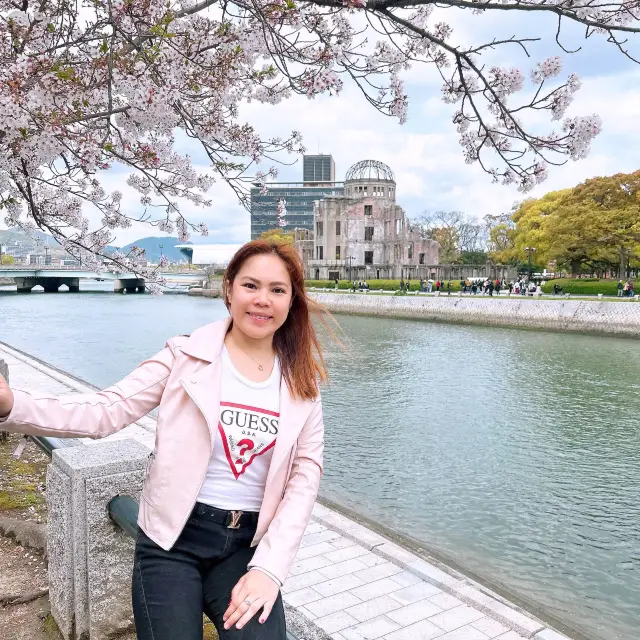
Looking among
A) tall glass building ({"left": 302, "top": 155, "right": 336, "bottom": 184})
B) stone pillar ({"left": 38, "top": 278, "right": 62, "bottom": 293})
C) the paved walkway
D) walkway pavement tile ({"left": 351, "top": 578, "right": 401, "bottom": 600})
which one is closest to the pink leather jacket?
the paved walkway

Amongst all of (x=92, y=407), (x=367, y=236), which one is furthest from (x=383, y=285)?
(x=92, y=407)

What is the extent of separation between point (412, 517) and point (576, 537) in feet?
6.02

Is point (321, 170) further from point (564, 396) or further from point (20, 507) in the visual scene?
point (20, 507)

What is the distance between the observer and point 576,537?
6.91 m

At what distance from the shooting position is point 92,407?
205 centimetres

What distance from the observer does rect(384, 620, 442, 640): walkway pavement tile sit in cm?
384

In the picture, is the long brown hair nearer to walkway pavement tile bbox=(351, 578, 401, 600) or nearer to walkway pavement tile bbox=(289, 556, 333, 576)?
walkway pavement tile bbox=(351, 578, 401, 600)

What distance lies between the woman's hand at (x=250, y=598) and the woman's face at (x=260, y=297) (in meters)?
0.83

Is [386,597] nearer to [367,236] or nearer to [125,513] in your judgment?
[125,513]

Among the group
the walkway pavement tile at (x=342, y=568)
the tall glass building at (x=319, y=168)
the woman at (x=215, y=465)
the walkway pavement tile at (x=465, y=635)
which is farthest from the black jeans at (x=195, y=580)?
the tall glass building at (x=319, y=168)

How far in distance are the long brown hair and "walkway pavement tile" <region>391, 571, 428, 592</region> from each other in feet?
9.23

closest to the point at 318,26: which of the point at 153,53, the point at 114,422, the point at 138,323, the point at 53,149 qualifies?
the point at 153,53

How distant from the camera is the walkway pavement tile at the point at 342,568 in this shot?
472 cm

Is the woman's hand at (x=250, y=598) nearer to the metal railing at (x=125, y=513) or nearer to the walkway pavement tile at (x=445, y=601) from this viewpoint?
the metal railing at (x=125, y=513)
